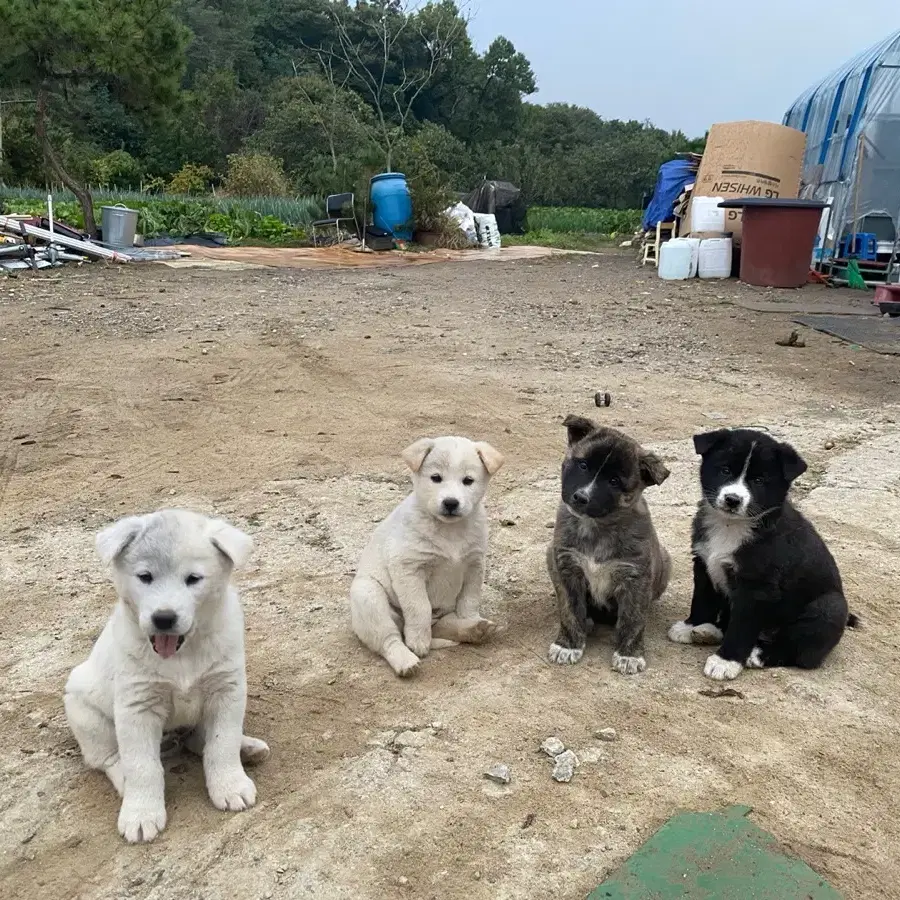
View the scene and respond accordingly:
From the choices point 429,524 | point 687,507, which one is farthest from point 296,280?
point 429,524

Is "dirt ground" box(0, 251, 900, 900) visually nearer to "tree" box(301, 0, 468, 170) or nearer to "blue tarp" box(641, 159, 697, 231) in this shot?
"blue tarp" box(641, 159, 697, 231)

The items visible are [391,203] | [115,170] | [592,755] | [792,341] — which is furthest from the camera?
[115,170]

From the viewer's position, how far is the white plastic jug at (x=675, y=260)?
17.0m

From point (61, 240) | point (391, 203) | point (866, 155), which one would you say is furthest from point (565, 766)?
point (391, 203)

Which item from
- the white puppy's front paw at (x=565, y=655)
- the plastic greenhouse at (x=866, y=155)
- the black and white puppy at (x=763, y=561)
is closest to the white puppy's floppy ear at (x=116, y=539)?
the white puppy's front paw at (x=565, y=655)

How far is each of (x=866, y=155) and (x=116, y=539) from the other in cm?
1812

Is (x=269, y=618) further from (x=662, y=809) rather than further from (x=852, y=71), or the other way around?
(x=852, y=71)

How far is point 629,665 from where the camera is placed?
358 cm

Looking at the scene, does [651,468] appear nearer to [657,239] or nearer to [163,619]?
[163,619]

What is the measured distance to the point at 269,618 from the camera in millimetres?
4074

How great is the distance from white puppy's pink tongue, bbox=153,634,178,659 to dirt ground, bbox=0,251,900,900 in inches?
19.2

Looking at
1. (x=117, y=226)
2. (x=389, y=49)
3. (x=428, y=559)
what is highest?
(x=389, y=49)

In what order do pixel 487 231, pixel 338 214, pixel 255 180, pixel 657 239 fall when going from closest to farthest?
pixel 657 239 → pixel 338 214 → pixel 487 231 → pixel 255 180

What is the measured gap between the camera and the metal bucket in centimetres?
1947
